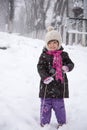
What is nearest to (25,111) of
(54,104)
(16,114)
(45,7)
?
(16,114)

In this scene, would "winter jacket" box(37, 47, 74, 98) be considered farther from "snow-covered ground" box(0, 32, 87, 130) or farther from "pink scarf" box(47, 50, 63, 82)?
"snow-covered ground" box(0, 32, 87, 130)

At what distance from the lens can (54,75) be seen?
4160 millimetres

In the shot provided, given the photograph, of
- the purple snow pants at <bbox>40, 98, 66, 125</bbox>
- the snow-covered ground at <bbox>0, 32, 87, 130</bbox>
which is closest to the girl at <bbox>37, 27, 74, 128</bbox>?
the purple snow pants at <bbox>40, 98, 66, 125</bbox>

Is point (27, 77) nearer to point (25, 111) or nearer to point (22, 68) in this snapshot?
point (22, 68)

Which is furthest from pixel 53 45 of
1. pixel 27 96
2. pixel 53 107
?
pixel 27 96

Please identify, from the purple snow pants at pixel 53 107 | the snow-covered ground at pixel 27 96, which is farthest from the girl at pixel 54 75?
the snow-covered ground at pixel 27 96

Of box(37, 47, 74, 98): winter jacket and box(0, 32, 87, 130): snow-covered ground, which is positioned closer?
box(37, 47, 74, 98): winter jacket

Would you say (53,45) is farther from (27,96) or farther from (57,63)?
(27,96)

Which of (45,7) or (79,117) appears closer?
(79,117)

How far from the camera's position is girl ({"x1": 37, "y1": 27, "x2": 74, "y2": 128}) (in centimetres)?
417

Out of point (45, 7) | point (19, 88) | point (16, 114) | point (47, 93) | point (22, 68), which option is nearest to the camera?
point (47, 93)

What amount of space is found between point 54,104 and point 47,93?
193mm

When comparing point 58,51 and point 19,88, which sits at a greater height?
point 58,51

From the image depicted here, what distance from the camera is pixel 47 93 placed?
4.18m
